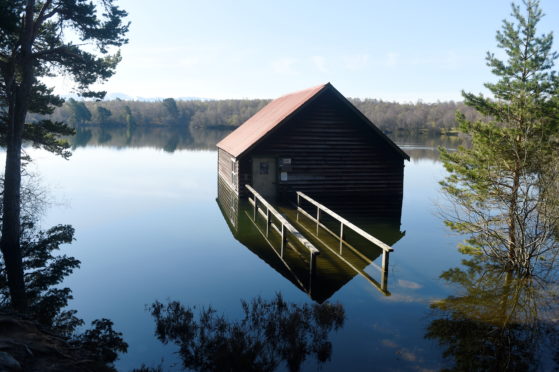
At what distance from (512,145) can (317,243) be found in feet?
22.3

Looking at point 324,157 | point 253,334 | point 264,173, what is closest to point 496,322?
point 253,334

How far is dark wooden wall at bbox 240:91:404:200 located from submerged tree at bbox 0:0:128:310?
8.26 metres

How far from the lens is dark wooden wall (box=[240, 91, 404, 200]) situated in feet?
69.1

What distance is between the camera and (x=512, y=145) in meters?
12.5

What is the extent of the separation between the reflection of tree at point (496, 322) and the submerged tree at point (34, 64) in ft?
34.0

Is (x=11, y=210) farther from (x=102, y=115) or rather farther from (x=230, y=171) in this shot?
(x=102, y=115)

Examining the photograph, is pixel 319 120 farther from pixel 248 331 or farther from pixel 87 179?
pixel 87 179

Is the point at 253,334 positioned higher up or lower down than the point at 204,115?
lower down

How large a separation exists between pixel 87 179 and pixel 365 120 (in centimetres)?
2123

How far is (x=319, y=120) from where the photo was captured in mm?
21219

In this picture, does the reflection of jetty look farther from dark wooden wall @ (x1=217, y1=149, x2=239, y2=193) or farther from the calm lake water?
dark wooden wall @ (x1=217, y1=149, x2=239, y2=193)

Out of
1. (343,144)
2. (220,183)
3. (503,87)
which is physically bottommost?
(220,183)

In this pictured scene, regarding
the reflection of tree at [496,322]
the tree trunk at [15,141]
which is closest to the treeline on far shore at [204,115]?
the reflection of tree at [496,322]

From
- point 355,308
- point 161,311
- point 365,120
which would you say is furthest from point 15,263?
point 365,120
